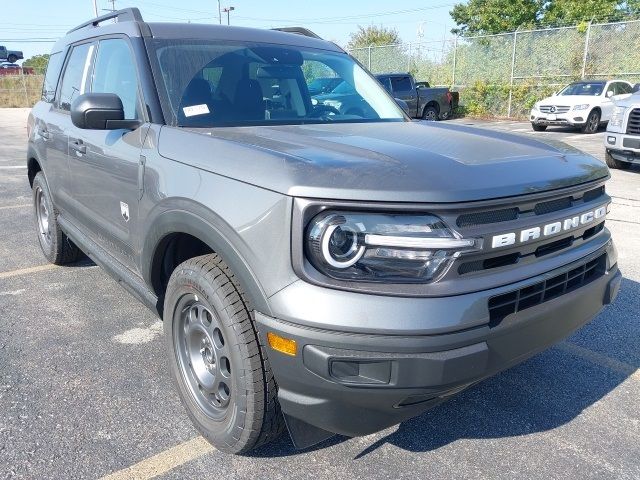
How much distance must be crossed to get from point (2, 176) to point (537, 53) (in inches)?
778

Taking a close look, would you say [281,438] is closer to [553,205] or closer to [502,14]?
[553,205]

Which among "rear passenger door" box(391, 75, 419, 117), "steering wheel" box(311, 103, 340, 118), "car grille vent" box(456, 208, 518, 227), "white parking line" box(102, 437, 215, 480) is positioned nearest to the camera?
"car grille vent" box(456, 208, 518, 227)

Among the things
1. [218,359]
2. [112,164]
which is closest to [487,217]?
[218,359]

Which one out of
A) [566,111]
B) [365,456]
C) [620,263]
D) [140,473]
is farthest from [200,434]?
[566,111]

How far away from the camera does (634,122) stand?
8.73 m

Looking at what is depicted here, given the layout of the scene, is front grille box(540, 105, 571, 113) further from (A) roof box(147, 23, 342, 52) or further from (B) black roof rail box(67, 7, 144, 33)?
(B) black roof rail box(67, 7, 144, 33)

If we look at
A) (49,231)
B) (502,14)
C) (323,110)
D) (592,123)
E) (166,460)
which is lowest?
(166,460)

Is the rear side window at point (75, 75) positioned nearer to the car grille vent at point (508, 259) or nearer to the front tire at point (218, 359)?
the front tire at point (218, 359)

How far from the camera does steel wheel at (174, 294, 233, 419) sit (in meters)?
2.33

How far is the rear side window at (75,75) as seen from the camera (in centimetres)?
382

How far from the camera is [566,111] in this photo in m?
15.9

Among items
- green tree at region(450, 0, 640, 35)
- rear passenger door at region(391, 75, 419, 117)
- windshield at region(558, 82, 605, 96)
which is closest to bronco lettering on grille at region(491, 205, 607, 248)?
windshield at region(558, 82, 605, 96)

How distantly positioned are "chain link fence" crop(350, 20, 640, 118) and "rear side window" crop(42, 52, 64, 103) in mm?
20037

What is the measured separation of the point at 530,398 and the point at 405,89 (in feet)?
57.3
